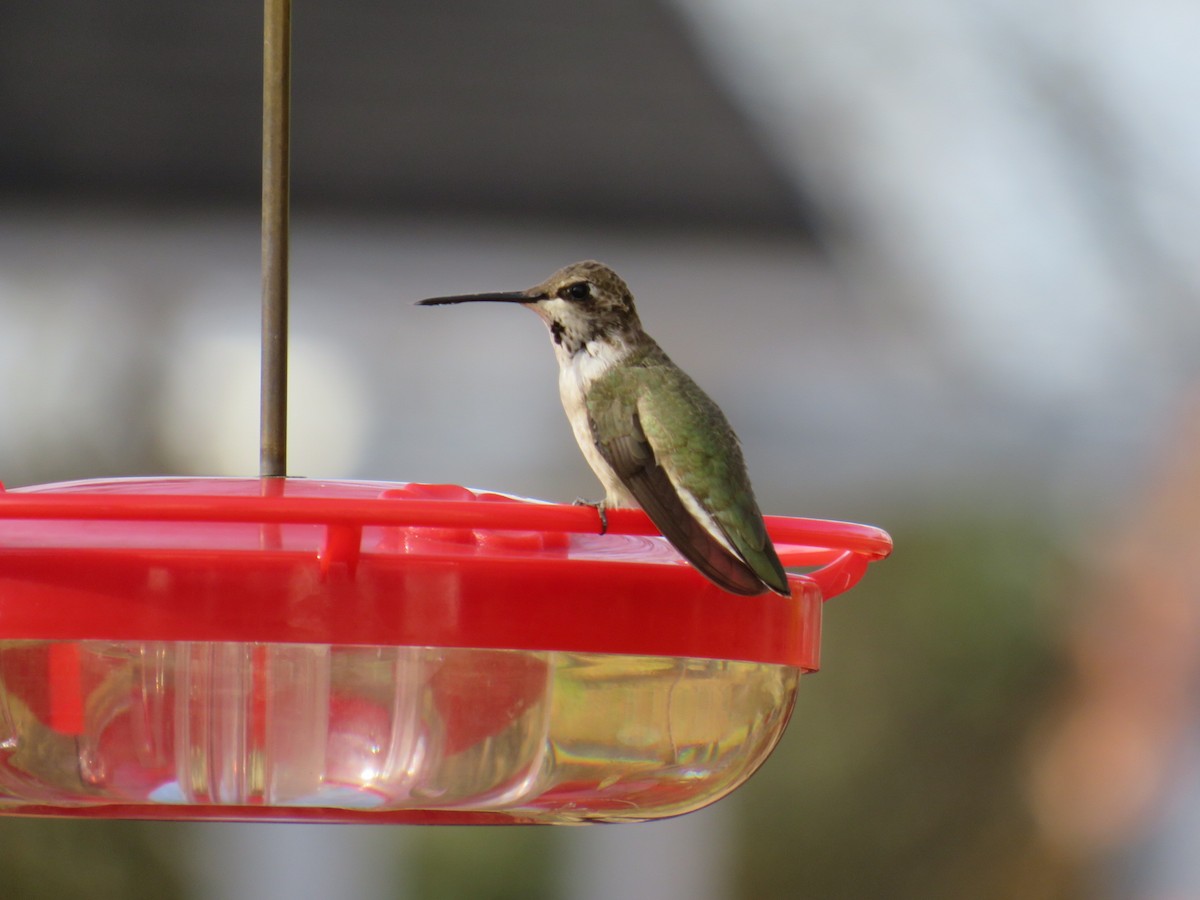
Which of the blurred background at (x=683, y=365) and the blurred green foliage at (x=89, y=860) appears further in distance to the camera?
the blurred background at (x=683, y=365)

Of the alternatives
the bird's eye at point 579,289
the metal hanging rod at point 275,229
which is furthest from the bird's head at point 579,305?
the metal hanging rod at point 275,229

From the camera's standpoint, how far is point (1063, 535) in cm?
839

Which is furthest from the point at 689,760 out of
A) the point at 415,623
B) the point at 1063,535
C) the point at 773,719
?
the point at 1063,535

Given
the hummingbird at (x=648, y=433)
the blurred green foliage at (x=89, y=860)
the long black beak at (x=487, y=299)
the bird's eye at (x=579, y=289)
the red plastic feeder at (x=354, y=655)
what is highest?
the bird's eye at (x=579, y=289)

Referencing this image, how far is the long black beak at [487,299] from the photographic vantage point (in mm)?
2326

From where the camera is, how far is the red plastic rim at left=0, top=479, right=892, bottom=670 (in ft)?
4.94

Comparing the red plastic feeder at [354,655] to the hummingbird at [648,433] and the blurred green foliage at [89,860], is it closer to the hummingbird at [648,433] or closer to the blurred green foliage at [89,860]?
the hummingbird at [648,433]

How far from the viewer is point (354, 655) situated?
1.69 m

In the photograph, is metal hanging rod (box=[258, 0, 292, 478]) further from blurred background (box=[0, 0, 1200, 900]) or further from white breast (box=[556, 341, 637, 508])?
blurred background (box=[0, 0, 1200, 900])

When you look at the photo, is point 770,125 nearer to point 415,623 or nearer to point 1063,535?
point 1063,535

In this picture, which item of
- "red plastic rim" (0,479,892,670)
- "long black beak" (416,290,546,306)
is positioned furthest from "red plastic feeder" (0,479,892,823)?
"long black beak" (416,290,546,306)

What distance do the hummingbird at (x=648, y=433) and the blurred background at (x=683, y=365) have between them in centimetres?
506

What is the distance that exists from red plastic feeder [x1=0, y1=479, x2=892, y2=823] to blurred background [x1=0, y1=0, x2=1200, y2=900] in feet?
18.7

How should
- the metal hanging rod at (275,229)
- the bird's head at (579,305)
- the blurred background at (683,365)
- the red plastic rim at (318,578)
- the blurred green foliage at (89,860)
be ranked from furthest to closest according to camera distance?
the blurred background at (683,365)
the blurred green foliage at (89,860)
the bird's head at (579,305)
the metal hanging rod at (275,229)
the red plastic rim at (318,578)
